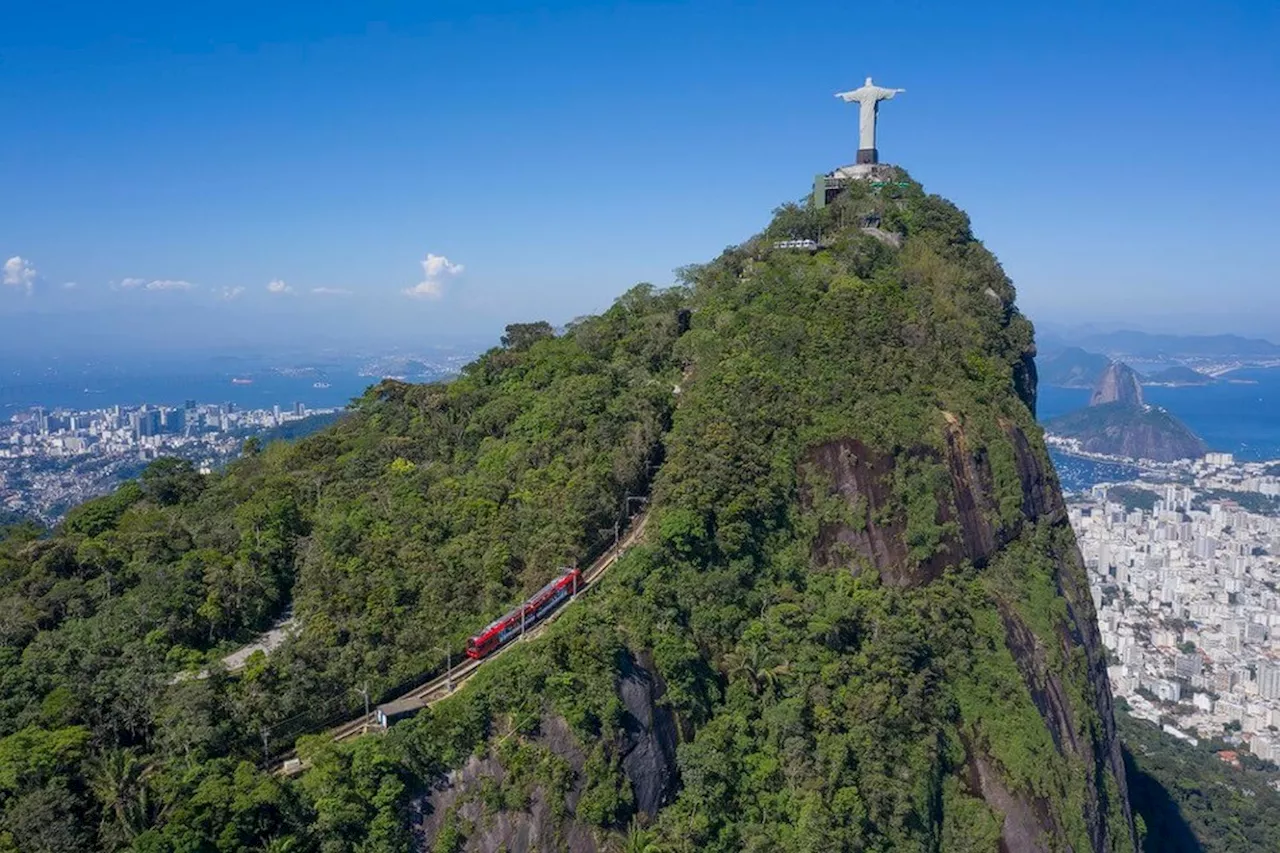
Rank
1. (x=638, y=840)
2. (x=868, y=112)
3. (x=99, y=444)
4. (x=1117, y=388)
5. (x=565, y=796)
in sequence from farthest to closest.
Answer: (x=1117, y=388) → (x=99, y=444) → (x=868, y=112) → (x=638, y=840) → (x=565, y=796)

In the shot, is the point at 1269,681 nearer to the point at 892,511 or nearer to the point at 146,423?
the point at 892,511

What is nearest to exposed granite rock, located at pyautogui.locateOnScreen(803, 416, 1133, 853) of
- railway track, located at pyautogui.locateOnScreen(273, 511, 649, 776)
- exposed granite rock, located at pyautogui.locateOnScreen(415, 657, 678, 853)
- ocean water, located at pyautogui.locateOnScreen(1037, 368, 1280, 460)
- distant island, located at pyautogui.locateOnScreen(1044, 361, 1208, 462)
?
railway track, located at pyautogui.locateOnScreen(273, 511, 649, 776)

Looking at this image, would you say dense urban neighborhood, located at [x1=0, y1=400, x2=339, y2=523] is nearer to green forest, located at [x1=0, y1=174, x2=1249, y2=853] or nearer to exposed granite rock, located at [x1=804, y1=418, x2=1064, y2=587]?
green forest, located at [x1=0, y1=174, x2=1249, y2=853]

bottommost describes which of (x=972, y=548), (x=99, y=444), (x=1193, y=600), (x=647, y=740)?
(x=1193, y=600)

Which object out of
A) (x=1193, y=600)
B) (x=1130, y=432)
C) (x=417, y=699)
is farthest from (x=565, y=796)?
(x=1130, y=432)

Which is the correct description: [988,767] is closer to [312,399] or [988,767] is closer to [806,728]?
[806,728]

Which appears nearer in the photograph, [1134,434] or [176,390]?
[1134,434]

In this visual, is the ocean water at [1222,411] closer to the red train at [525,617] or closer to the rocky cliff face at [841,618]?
the rocky cliff face at [841,618]
